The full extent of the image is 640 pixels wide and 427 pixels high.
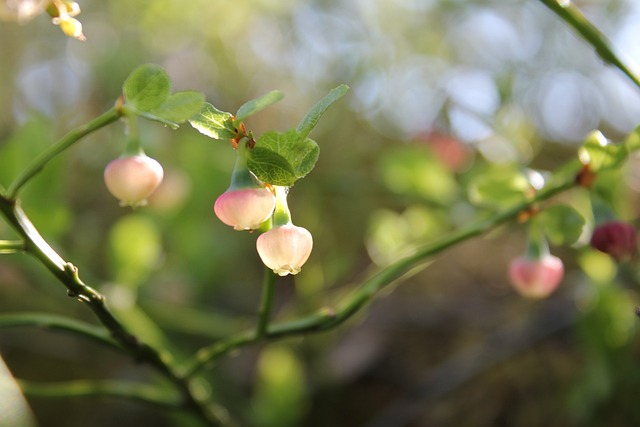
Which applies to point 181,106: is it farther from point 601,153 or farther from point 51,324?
point 601,153

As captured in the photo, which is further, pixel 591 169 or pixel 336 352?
pixel 336 352

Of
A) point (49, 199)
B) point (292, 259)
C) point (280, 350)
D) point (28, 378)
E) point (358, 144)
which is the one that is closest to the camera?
point (292, 259)

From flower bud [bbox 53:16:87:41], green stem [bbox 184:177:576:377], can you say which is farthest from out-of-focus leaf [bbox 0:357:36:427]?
flower bud [bbox 53:16:87:41]

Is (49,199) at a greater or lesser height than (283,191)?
greater

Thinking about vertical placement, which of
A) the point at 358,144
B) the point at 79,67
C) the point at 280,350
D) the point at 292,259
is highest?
the point at 79,67

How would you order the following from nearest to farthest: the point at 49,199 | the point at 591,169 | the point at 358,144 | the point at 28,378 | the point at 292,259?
the point at 292,259
the point at 591,169
the point at 49,199
the point at 28,378
the point at 358,144

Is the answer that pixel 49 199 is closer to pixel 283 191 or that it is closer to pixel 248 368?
pixel 283 191

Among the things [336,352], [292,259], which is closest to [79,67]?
[336,352]
